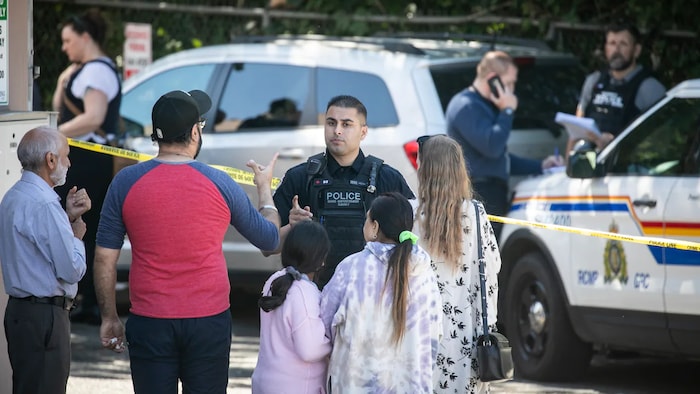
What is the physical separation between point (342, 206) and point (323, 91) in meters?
3.95

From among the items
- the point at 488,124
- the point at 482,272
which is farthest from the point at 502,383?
the point at 482,272

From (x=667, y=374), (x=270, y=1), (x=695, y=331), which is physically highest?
(x=270, y=1)

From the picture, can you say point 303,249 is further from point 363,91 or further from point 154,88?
point 154,88

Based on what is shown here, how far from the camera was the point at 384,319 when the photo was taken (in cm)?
530

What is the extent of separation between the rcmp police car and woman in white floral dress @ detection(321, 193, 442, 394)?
262 cm

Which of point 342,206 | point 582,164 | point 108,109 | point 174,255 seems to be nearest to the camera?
point 174,255

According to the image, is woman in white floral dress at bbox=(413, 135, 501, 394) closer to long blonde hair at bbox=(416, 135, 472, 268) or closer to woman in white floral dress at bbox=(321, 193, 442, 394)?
long blonde hair at bbox=(416, 135, 472, 268)

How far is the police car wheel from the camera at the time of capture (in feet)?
28.0

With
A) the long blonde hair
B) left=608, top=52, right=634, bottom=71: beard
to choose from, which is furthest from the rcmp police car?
the long blonde hair

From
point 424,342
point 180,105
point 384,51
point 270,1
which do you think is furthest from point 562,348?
point 270,1

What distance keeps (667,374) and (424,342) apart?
13.9ft

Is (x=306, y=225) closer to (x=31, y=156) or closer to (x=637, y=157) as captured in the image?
(x=31, y=156)

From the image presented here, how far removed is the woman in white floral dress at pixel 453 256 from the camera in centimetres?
582

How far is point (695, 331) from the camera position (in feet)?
24.5
